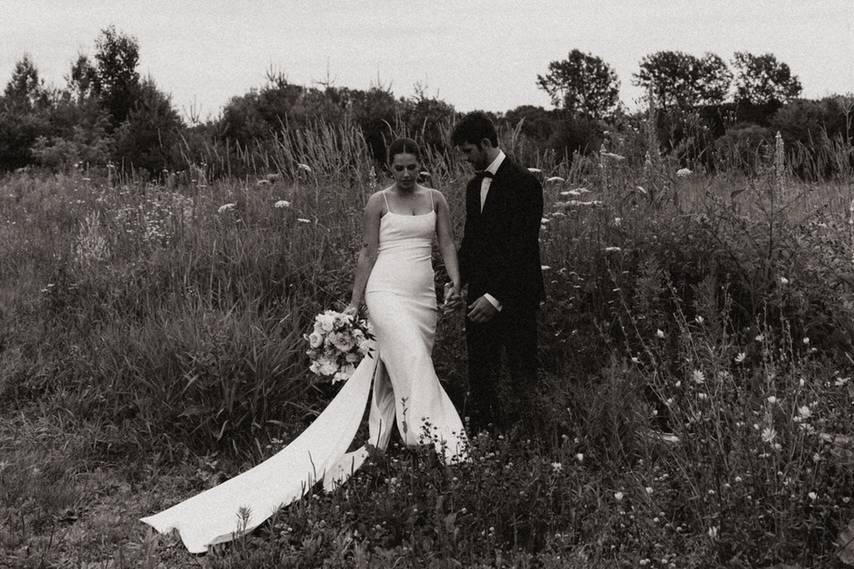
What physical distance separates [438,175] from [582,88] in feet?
159

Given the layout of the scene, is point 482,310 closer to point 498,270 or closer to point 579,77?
point 498,270

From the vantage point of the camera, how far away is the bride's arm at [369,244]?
572 cm

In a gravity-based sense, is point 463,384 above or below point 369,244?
below

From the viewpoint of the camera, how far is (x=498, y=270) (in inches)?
202

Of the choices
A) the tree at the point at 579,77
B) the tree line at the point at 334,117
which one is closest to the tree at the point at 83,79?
the tree line at the point at 334,117

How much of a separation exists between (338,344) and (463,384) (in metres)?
1.02

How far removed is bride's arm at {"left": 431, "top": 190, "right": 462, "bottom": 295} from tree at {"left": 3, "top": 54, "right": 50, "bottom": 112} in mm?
26738

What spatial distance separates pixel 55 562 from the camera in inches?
164

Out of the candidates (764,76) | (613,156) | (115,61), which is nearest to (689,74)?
(764,76)

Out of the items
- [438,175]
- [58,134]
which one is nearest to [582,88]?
[58,134]

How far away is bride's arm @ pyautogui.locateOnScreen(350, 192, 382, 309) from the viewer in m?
5.72

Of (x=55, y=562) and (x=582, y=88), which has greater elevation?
(x=582, y=88)

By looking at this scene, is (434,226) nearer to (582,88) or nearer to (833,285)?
(833,285)

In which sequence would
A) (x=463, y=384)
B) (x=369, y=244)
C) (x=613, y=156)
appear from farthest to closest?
(x=613, y=156), (x=463, y=384), (x=369, y=244)
